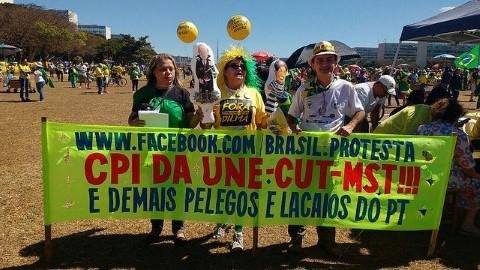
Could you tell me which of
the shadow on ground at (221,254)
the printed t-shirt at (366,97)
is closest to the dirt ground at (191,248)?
the shadow on ground at (221,254)

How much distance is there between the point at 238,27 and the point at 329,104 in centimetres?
196

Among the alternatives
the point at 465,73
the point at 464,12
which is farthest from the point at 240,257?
the point at 465,73

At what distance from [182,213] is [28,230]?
6.40ft

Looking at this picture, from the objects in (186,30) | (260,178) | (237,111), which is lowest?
(260,178)

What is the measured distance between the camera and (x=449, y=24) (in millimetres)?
6730

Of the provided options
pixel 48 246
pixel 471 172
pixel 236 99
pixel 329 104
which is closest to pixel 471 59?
pixel 471 172

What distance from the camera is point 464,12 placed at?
6.77m

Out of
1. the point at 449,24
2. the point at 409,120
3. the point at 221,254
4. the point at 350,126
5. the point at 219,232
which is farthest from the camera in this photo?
the point at 449,24

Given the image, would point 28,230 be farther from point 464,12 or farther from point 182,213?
point 464,12

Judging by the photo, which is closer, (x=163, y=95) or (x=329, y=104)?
(x=329, y=104)

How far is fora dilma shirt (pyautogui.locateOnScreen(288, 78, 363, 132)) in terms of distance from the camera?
3777 mm

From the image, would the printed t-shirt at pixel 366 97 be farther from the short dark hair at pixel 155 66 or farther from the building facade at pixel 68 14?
the building facade at pixel 68 14

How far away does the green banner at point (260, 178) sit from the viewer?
144 inches

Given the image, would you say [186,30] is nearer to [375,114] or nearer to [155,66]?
[155,66]
